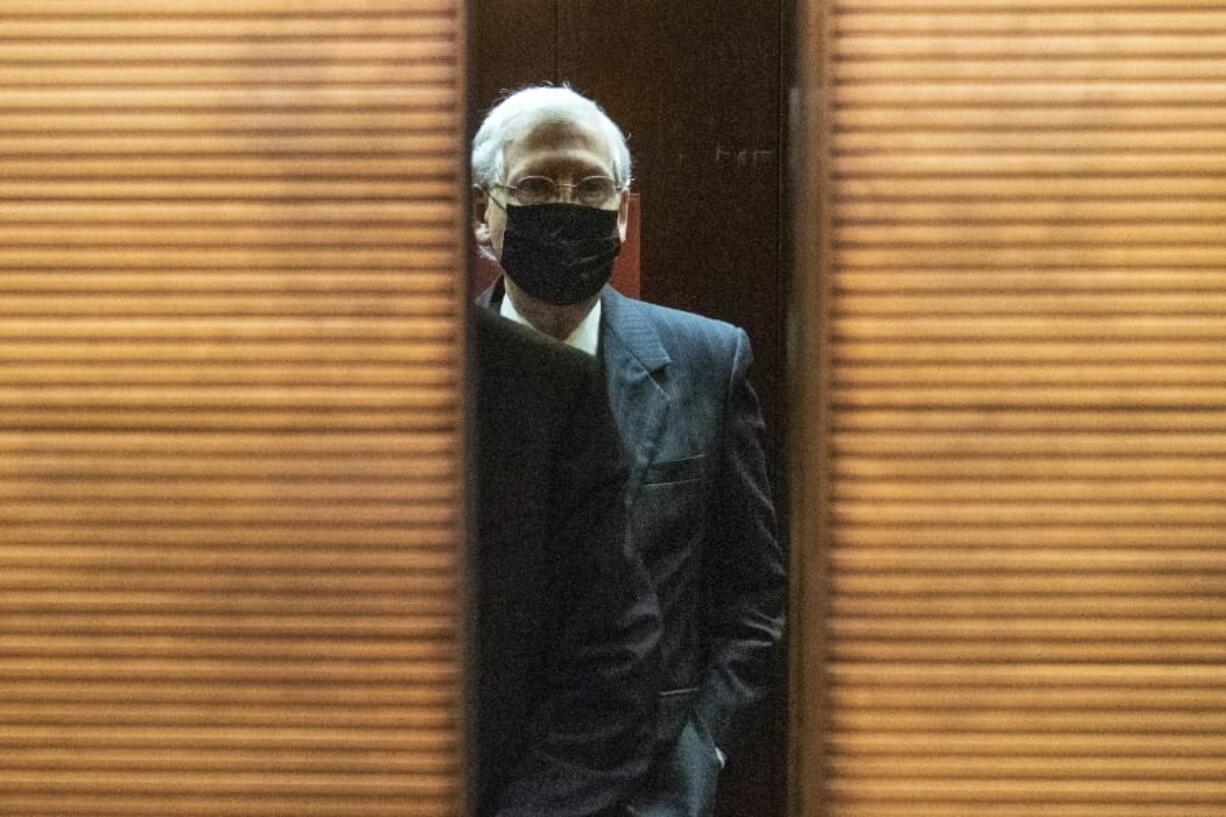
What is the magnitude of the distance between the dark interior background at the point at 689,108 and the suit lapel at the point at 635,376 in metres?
0.98

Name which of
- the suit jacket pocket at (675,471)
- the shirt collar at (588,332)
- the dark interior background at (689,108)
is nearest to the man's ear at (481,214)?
the shirt collar at (588,332)

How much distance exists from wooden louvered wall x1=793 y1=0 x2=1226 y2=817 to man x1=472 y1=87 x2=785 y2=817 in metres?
0.45

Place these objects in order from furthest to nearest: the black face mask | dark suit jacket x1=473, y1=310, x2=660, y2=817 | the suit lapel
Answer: the suit lapel
the black face mask
dark suit jacket x1=473, y1=310, x2=660, y2=817

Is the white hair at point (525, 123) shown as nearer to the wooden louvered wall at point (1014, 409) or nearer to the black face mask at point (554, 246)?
the black face mask at point (554, 246)

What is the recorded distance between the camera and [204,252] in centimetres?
196

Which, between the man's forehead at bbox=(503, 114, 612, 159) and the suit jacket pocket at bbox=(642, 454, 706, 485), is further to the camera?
the suit jacket pocket at bbox=(642, 454, 706, 485)

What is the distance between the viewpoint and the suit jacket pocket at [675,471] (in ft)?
8.41

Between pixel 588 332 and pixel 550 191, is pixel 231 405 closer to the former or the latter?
pixel 550 191

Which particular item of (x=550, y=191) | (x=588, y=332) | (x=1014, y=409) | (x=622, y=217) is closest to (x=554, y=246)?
(x=550, y=191)

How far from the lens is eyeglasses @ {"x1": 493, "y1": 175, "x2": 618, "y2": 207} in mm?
2445

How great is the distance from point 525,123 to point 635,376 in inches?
21.0

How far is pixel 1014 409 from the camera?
194cm

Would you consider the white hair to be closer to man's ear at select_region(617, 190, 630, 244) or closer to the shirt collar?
man's ear at select_region(617, 190, 630, 244)

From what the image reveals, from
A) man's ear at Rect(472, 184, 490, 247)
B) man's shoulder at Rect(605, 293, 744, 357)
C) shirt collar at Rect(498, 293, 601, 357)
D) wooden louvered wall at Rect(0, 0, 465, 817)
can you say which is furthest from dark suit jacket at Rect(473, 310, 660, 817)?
man's shoulder at Rect(605, 293, 744, 357)
